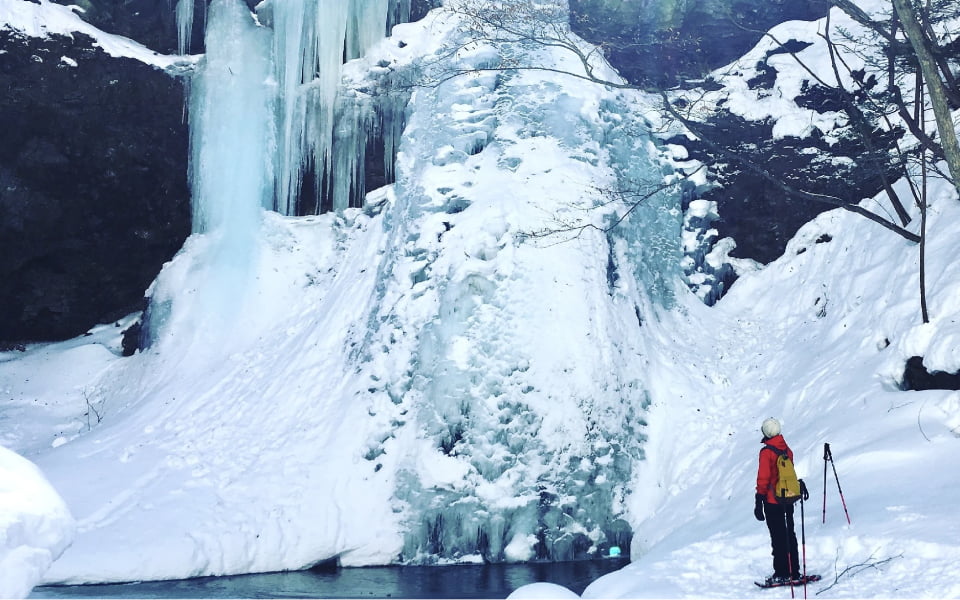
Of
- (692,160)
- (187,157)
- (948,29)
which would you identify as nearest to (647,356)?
(692,160)

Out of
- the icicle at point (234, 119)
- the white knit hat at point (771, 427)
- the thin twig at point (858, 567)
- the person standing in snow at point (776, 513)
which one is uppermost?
the icicle at point (234, 119)

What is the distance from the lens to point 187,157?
19672mm

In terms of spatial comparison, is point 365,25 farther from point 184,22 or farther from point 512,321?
point 512,321

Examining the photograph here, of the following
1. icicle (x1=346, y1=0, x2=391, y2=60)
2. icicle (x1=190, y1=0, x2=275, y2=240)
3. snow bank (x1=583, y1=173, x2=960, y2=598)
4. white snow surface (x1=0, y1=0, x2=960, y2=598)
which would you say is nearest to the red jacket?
snow bank (x1=583, y1=173, x2=960, y2=598)

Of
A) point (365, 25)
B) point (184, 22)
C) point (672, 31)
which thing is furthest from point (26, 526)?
point (672, 31)

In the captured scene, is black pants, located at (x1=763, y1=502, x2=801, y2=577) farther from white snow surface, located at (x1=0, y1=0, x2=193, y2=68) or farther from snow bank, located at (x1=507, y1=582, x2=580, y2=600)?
white snow surface, located at (x1=0, y1=0, x2=193, y2=68)

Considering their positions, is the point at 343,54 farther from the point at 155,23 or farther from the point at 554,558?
the point at 554,558

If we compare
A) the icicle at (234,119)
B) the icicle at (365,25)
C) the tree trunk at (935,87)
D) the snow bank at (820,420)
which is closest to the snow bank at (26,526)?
the snow bank at (820,420)

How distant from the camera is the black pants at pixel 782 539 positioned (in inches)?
242

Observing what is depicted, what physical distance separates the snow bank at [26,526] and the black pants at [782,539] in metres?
5.37

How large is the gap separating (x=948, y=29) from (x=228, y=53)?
16.6m

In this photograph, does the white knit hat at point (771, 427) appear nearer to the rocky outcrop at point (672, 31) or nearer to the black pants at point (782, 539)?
the black pants at point (782, 539)

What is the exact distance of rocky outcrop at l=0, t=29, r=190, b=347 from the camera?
716 inches

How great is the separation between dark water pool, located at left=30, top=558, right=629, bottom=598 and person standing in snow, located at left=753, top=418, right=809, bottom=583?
4118 mm
